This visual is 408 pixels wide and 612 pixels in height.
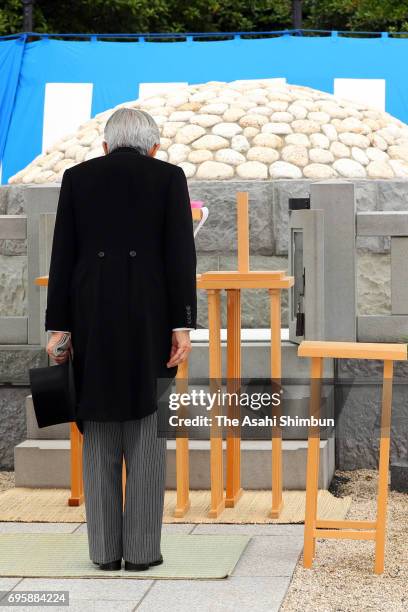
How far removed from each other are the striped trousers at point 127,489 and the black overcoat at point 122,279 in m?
0.11

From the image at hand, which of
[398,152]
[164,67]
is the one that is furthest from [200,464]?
[164,67]

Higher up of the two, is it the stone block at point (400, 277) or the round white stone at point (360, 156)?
the round white stone at point (360, 156)

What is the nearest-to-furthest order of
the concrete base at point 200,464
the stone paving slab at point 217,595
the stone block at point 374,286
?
1. the stone paving slab at point 217,595
2. the concrete base at point 200,464
3. the stone block at point 374,286

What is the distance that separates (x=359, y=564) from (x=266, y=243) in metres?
3.34

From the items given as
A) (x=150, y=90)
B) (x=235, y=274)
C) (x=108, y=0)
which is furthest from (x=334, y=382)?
(x=108, y=0)

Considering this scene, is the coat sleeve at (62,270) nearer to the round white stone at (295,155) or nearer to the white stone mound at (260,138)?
the white stone mound at (260,138)

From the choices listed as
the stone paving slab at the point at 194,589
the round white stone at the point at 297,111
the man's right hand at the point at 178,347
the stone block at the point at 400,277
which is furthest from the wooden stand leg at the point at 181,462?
the round white stone at the point at 297,111

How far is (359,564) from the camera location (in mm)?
4668

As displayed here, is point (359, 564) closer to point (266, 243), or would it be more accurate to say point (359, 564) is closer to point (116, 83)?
point (266, 243)

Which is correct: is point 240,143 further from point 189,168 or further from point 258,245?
point 258,245

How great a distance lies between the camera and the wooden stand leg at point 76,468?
5742mm

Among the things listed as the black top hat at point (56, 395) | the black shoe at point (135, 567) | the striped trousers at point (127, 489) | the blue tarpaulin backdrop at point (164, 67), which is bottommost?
the black shoe at point (135, 567)

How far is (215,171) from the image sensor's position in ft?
26.8

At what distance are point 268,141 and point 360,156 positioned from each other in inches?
27.6
